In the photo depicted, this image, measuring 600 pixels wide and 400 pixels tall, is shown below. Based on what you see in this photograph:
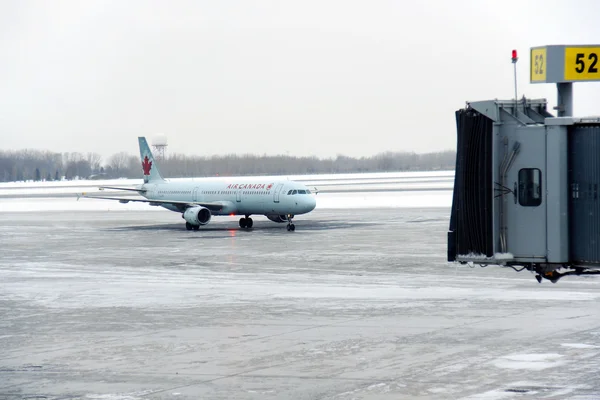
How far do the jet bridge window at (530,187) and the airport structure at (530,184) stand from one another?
0.02 metres

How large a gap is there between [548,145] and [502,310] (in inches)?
329

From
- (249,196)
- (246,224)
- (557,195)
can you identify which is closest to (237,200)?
(249,196)

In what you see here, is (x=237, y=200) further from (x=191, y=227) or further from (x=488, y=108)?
(x=488, y=108)

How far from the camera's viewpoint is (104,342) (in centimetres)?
1831

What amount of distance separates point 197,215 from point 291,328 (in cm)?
3706

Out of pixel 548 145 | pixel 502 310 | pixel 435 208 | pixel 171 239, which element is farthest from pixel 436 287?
pixel 435 208

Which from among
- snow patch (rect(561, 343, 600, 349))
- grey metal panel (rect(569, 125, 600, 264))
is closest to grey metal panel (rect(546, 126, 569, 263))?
grey metal panel (rect(569, 125, 600, 264))

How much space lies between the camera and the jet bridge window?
1414 centimetres

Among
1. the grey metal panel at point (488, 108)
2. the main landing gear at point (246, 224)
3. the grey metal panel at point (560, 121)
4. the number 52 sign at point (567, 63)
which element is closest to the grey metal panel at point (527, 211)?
the grey metal panel at point (560, 121)

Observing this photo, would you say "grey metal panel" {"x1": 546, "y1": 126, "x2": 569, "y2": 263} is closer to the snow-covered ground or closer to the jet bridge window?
the jet bridge window

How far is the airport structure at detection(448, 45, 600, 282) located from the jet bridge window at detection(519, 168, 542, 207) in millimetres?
15

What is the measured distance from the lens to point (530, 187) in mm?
14219

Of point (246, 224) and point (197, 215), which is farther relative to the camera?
point (246, 224)

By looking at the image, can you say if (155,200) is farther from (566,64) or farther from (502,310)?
(566,64)
